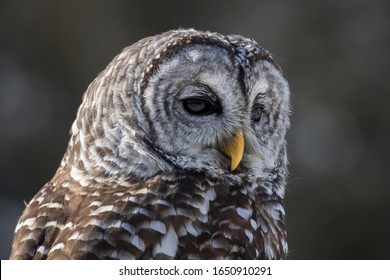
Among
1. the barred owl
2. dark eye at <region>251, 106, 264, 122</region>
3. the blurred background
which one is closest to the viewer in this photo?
the barred owl

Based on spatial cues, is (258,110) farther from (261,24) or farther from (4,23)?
(4,23)

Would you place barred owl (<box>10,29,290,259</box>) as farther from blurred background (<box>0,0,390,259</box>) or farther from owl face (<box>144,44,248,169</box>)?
blurred background (<box>0,0,390,259</box>)

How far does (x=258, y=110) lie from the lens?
11.7 feet

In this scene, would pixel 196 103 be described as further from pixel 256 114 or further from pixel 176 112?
pixel 256 114

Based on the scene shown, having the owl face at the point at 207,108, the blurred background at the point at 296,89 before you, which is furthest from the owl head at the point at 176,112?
the blurred background at the point at 296,89

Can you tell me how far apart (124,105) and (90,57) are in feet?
29.0

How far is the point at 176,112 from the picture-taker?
332 centimetres

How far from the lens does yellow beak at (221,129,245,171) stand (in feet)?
11.2

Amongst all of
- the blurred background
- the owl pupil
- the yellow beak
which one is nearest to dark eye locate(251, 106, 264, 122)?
the owl pupil

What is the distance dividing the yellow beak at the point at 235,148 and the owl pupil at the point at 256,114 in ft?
0.41

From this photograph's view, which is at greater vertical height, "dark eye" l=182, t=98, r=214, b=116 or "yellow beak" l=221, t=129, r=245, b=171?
"dark eye" l=182, t=98, r=214, b=116

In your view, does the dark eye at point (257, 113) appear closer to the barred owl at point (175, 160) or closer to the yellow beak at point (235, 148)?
the barred owl at point (175, 160)

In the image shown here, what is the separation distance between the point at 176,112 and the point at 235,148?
0.28m
